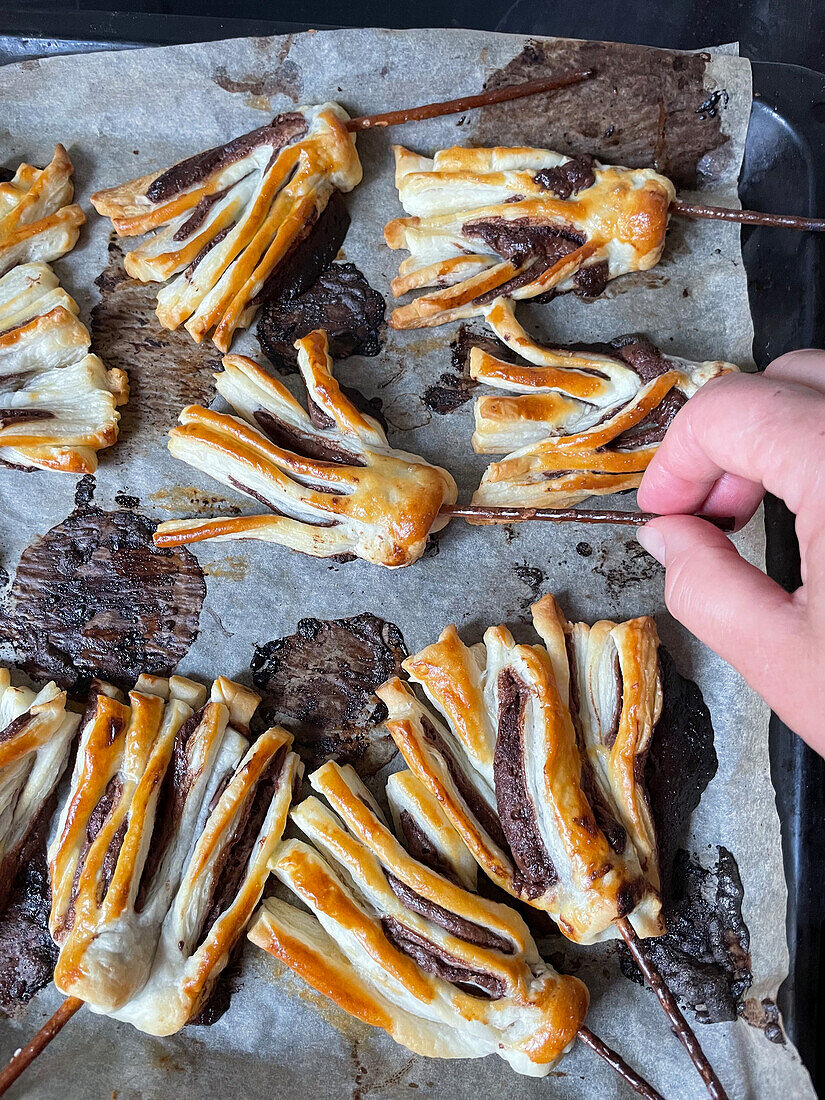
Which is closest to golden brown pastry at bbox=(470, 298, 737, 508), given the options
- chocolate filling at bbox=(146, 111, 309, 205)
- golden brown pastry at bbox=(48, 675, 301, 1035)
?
chocolate filling at bbox=(146, 111, 309, 205)

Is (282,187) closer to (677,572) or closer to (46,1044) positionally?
(677,572)

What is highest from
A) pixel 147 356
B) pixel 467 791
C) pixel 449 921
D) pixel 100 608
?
pixel 147 356

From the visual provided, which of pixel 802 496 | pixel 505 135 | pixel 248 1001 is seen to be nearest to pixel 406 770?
pixel 248 1001

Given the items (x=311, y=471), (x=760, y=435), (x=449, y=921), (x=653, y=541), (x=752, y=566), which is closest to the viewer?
(x=760, y=435)

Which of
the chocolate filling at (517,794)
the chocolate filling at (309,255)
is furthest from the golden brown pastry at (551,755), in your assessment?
the chocolate filling at (309,255)

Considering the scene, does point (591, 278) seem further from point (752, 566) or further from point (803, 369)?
point (752, 566)

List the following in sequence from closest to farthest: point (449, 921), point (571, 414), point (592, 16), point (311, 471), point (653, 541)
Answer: point (653, 541), point (449, 921), point (311, 471), point (571, 414), point (592, 16)

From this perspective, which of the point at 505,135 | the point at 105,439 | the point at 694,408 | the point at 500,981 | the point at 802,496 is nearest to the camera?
the point at 802,496

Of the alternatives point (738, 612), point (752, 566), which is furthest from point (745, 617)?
point (752, 566)

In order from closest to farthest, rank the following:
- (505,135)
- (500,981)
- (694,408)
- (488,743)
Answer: (694,408)
(500,981)
(488,743)
(505,135)
